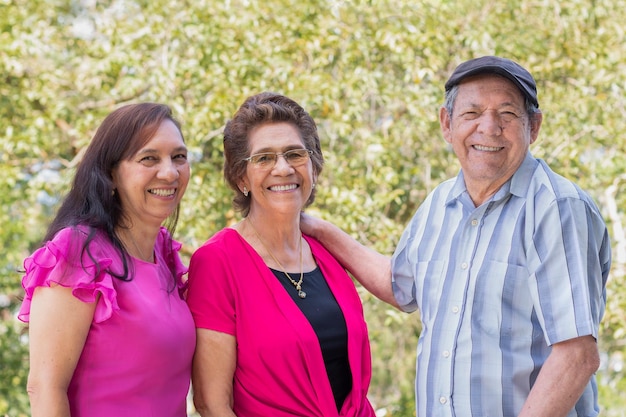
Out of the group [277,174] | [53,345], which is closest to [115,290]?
[53,345]

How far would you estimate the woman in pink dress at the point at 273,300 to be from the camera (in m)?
2.74

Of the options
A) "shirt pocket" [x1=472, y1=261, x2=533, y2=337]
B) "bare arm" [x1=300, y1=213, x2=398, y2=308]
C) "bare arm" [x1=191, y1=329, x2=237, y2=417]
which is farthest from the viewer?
"bare arm" [x1=300, y1=213, x2=398, y2=308]

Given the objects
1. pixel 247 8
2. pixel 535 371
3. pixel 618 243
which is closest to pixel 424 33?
pixel 247 8

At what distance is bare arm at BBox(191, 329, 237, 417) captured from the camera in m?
2.70

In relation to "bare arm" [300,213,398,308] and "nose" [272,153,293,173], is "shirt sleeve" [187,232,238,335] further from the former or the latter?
"bare arm" [300,213,398,308]

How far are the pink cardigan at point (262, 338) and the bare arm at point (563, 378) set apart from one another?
75 cm

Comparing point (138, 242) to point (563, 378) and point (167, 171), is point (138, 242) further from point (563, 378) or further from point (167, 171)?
point (563, 378)

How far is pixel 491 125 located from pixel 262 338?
40.5 inches

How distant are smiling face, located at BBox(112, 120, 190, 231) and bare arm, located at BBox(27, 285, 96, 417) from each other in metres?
0.42

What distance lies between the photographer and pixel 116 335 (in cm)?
241

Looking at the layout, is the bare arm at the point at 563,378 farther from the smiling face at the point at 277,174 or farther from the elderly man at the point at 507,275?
the smiling face at the point at 277,174

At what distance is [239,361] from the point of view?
2.76 metres

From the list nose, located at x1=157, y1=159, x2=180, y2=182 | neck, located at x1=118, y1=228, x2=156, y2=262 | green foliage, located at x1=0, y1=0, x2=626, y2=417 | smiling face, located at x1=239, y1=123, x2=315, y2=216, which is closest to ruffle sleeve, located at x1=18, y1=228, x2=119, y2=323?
neck, located at x1=118, y1=228, x2=156, y2=262

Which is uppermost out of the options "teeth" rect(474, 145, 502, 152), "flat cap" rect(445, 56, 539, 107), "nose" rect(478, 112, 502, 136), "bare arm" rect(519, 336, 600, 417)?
"flat cap" rect(445, 56, 539, 107)
